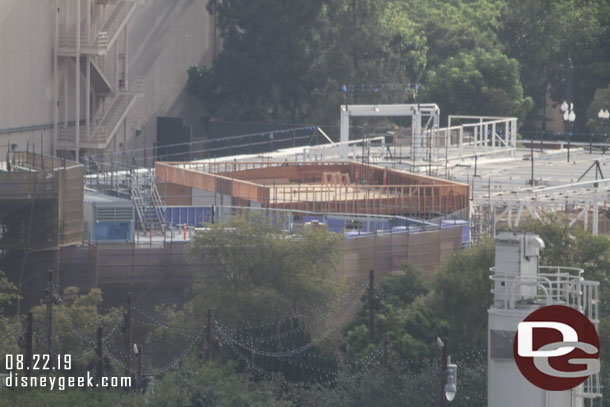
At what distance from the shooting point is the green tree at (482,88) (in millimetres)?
102812

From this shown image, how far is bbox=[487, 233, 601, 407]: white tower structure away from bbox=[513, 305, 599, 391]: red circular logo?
0.90 feet

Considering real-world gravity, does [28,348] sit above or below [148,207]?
below

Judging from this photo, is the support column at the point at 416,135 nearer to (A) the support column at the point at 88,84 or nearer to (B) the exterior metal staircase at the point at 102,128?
(B) the exterior metal staircase at the point at 102,128

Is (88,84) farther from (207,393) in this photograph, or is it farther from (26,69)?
(207,393)

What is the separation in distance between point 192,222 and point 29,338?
1825 cm

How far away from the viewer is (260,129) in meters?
96.9

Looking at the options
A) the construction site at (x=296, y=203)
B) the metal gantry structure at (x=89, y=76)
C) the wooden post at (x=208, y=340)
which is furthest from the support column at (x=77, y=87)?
the wooden post at (x=208, y=340)

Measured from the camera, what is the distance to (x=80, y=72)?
79.6 m

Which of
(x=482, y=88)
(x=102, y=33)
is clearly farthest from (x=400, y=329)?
(x=482, y=88)

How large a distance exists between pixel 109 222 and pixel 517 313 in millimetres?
28218

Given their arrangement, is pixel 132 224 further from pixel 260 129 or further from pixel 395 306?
pixel 260 129

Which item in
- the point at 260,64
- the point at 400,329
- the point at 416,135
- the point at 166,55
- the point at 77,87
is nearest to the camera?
the point at 400,329

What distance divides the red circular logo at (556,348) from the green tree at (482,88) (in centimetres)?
8139

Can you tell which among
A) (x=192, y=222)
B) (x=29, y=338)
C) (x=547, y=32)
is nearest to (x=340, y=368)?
(x=29, y=338)
